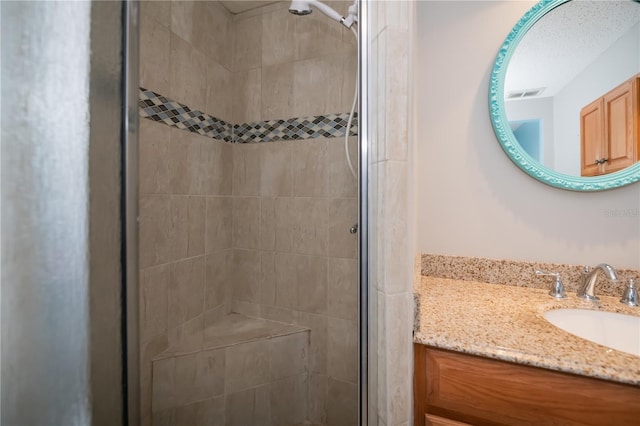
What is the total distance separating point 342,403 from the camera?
1.49 meters

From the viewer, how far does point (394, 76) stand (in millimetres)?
675

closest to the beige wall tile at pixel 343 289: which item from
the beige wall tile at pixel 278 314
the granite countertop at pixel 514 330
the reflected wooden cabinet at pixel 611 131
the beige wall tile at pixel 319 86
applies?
the beige wall tile at pixel 278 314

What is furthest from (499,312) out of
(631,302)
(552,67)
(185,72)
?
(185,72)

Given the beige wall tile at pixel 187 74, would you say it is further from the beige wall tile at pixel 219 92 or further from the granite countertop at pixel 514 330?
the granite countertop at pixel 514 330

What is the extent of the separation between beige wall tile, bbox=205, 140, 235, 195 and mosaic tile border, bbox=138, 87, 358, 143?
0.16 ft

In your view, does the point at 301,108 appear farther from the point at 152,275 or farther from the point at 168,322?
the point at 168,322

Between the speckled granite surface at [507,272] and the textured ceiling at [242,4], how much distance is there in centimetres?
156

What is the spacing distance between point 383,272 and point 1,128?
644 millimetres

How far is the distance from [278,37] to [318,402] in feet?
6.31

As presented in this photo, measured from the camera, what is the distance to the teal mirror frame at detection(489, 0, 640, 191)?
1.05 meters

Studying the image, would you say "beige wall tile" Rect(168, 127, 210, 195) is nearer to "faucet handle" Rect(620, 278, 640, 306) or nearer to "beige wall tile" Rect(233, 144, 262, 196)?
"beige wall tile" Rect(233, 144, 262, 196)

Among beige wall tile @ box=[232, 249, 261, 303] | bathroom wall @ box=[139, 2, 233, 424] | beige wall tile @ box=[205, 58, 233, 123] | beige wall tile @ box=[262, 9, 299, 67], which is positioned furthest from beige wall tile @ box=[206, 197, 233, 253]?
beige wall tile @ box=[262, 9, 299, 67]

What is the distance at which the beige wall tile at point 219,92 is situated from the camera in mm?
1568

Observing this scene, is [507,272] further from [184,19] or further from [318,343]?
[184,19]
